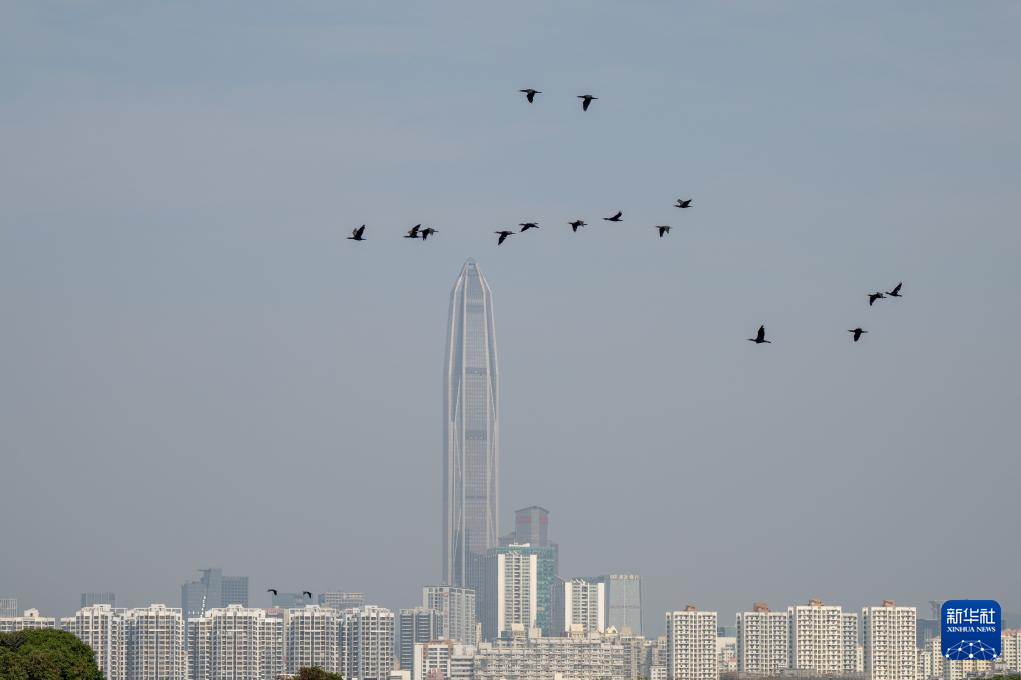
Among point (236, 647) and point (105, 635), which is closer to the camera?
point (105, 635)

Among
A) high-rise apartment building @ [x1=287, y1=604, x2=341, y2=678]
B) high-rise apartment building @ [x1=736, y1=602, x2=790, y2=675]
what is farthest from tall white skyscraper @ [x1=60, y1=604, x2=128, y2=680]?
high-rise apartment building @ [x1=736, y1=602, x2=790, y2=675]

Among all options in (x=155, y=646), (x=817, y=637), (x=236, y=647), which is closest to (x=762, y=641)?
(x=817, y=637)

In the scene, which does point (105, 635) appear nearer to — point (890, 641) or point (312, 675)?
point (890, 641)

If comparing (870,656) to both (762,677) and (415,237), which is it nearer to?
(762,677)

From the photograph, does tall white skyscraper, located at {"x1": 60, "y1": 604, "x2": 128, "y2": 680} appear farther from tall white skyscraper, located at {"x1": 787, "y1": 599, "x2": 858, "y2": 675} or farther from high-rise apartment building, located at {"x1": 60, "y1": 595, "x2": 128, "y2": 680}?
tall white skyscraper, located at {"x1": 787, "y1": 599, "x2": 858, "y2": 675}
